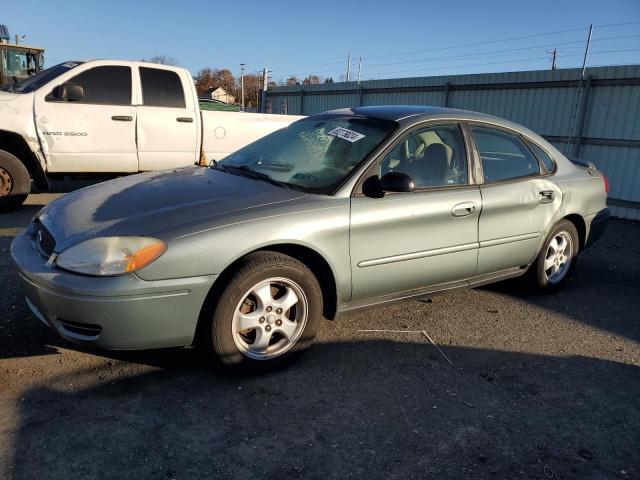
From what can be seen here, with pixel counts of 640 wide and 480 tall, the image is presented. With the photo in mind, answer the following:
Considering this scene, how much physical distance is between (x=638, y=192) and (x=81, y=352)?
9.42 m

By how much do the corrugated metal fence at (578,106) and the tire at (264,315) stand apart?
8379 millimetres

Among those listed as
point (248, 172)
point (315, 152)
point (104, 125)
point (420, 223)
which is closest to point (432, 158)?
point (420, 223)

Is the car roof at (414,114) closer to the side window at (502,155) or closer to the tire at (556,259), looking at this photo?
the side window at (502,155)

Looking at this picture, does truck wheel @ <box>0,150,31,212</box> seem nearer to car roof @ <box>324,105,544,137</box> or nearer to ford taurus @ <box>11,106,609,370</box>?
ford taurus @ <box>11,106,609,370</box>

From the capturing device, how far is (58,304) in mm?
2664

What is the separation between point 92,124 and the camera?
6805 mm

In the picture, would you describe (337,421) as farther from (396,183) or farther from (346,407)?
(396,183)

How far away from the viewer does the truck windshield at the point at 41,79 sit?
669cm

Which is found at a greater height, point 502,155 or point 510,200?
point 502,155

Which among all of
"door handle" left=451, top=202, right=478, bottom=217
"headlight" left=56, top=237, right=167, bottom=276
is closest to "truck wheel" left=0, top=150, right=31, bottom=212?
"headlight" left=56, top=237, right=167, bottom=276

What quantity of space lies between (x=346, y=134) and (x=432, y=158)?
0.67 meters

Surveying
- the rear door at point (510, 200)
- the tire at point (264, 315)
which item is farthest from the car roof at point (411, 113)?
the tire at point (264, 315)

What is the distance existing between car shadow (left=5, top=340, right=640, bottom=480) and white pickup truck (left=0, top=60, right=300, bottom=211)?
4.52 m

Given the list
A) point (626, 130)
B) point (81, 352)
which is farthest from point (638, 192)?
point (81, 352)
